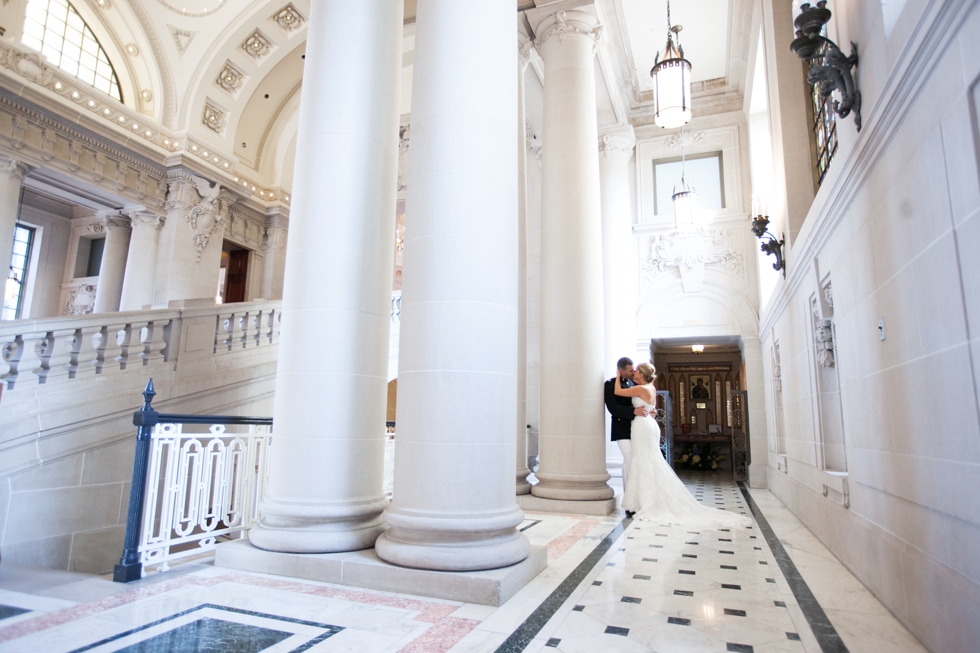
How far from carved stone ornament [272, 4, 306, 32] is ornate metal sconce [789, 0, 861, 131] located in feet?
45.8

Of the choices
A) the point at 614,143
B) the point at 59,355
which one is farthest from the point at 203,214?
the point at 614,143

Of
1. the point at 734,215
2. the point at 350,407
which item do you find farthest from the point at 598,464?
the point at 734,215

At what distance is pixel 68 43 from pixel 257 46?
4.08 metres

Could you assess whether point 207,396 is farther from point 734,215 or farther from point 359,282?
point 734,215

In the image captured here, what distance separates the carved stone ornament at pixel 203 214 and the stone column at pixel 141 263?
2.89 feet

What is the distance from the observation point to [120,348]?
707 cm

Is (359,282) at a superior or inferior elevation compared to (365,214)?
inferior

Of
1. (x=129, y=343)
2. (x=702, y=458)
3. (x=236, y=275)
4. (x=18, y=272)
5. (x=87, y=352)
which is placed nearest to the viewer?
(x=87, y=352)

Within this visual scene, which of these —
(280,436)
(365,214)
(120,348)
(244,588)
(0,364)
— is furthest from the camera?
(120,348)

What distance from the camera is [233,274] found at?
17922 millimetres

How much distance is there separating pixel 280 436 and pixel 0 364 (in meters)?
3.91

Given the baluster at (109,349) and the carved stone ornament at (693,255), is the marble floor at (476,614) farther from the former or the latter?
the carved stone ornament at (693,255)

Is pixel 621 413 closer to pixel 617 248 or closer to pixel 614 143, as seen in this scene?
pixel 617 248

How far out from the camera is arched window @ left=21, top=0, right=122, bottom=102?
12312mm
